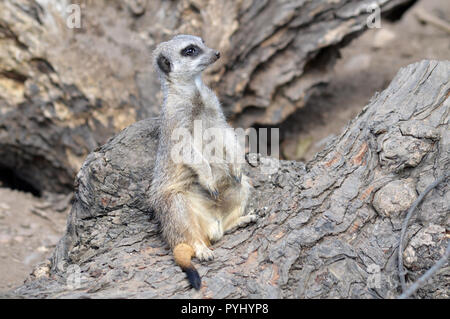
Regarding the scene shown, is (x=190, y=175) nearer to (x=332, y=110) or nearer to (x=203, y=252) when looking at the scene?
(x=203, y=252)

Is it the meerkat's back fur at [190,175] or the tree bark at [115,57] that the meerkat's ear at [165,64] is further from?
the tree bark at [115,57]

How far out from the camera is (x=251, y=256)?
247 centimetres

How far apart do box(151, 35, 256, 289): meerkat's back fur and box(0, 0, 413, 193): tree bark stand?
1787mm

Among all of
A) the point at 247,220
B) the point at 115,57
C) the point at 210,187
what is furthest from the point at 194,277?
the point at 115,57

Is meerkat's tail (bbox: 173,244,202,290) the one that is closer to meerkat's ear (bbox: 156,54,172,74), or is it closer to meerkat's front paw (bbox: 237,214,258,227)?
meerkat's front paw (bbox: 237,214,258,227)

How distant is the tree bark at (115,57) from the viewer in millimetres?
5055

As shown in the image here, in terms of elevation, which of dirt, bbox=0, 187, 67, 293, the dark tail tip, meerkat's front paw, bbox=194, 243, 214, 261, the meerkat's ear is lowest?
dirt, bbox=0, 187, 67, 293

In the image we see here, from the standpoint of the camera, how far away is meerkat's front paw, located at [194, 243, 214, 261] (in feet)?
8.48

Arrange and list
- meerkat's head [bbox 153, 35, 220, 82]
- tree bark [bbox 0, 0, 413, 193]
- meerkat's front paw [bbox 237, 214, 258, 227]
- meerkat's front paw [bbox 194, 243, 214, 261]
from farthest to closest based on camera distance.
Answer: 1. tree bark [bbox 0, 0, 413, 193]
2. meerkat's head [bbox 153, 35, 220, 82]
3. meerkat's front paw [bbox 237, 214, 258, 227]
4. meerkat's front paw [bbox 194, 243, 214, 261]

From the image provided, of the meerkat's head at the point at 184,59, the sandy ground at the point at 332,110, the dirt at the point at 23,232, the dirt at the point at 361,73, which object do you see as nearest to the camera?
the meerkat's head at the point at 184,59

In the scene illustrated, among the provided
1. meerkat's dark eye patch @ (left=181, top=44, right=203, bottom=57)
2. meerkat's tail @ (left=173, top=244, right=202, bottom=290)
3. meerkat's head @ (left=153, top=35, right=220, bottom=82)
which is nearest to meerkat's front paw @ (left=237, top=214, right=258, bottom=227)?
meerkat's tail @ (left=173, top=244, right=202, bottom=290)

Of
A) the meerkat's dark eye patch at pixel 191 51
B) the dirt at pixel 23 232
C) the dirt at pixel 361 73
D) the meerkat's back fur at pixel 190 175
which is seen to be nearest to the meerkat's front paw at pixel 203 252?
the meerkat's back fur at pixel 190 175

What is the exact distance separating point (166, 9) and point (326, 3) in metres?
1.75

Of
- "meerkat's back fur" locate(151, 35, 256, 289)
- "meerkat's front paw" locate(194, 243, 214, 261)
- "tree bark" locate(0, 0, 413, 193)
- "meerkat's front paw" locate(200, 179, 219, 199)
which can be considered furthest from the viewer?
"tree bark" locate(0, 0, 413, 193)
